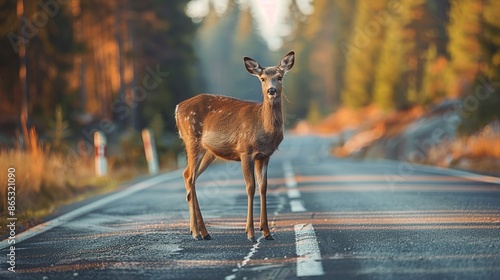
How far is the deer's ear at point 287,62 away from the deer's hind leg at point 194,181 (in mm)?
1581

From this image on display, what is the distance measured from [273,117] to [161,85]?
34.1 m

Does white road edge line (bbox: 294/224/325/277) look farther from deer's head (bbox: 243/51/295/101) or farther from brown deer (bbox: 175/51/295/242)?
deer's head (bbox: 243/51/295/101)

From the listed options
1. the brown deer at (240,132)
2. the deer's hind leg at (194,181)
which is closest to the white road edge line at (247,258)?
the brown deer at (240,132)

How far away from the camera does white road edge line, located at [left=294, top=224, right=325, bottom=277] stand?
627 centimetres

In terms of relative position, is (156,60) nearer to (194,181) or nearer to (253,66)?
(194,181)

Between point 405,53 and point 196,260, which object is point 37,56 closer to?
point 196,260

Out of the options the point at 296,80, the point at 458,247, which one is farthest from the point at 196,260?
the point at 296,80

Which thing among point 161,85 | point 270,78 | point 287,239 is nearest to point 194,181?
point 287,239

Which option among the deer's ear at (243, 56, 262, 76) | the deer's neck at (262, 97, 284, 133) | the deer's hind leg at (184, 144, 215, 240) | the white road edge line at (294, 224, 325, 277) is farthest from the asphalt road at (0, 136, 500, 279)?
the deer's ear at (243, 56, 262, 76)

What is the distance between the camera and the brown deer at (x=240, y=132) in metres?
8.38

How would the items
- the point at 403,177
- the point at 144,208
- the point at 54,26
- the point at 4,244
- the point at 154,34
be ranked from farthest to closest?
the point at 154,34
the point at 54,26
the point at 403,177
the point at 144,208
the point at 4,244

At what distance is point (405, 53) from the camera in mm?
63750

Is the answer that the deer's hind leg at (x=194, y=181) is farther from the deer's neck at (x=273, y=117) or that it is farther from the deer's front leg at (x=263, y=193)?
the deer's neck at (x=273, y=117)

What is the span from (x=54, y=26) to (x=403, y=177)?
61.8ft
